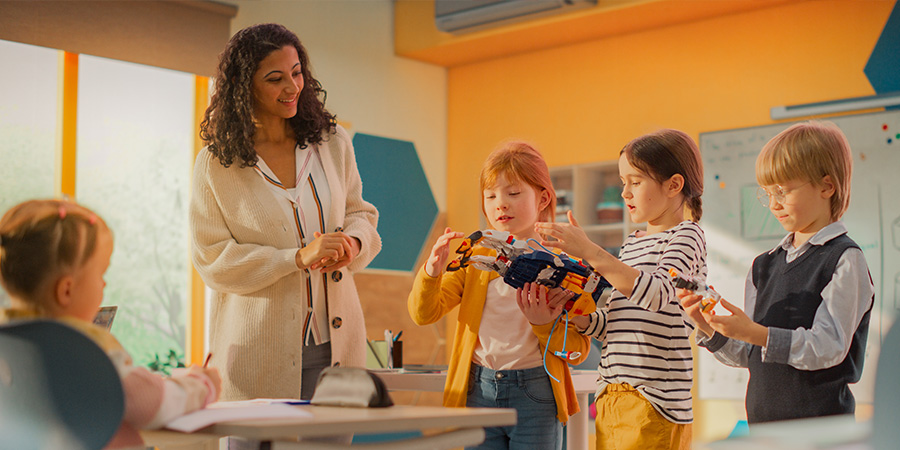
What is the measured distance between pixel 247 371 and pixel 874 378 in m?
1.35

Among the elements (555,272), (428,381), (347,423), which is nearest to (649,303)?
(555,272)

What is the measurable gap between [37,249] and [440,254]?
0.88 m

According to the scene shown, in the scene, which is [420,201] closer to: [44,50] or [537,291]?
[44,50]

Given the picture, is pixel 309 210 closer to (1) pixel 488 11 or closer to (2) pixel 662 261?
(2) pixel 662 261

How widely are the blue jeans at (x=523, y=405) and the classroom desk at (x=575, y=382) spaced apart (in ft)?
1.37

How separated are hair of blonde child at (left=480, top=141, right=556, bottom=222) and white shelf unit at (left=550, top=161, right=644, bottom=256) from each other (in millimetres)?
3011

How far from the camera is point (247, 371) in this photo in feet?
6.27

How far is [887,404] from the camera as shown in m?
0.90

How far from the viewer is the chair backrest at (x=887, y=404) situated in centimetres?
90

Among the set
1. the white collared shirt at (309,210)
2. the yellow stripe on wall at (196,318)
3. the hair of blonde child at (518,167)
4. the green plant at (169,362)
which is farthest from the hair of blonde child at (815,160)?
the yellow stripe on wall at (196,318)

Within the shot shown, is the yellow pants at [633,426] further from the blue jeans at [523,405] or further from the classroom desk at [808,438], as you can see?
the classroom desk at [808,438]

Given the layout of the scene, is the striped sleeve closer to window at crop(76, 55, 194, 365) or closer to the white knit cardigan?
the white knit cardigan

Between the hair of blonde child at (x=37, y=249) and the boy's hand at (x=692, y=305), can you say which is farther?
the boy's hand at (x=692, y=305)

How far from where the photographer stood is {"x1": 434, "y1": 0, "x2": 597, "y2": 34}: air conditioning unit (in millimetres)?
4961
